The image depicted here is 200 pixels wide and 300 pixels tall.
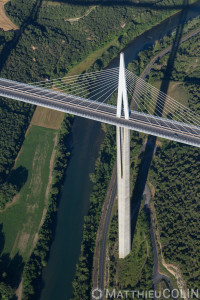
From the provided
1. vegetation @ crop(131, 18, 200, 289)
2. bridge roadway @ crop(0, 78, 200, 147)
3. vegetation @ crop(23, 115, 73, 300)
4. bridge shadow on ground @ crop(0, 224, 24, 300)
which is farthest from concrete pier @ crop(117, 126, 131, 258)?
bridge shadow on ground @ crop(0, 224, 24, 300)

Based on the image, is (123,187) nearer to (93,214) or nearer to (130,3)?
(93,214)

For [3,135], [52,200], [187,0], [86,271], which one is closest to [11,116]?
[3,135]

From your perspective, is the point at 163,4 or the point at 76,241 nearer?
the point at 76,241

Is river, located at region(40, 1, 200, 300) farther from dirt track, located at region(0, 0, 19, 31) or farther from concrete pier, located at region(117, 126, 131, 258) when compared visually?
dirt track, located at region(0, 0, 19, 31)

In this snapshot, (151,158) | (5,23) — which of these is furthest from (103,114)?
(5,23)

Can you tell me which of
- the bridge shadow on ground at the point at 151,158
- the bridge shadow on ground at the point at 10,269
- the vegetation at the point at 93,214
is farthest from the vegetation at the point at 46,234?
the bridge shadow on ground at the point at 151,158

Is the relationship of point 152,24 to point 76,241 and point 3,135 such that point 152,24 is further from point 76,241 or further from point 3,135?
point 76,241

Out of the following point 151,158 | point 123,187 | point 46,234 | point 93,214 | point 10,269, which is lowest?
point 10,269
